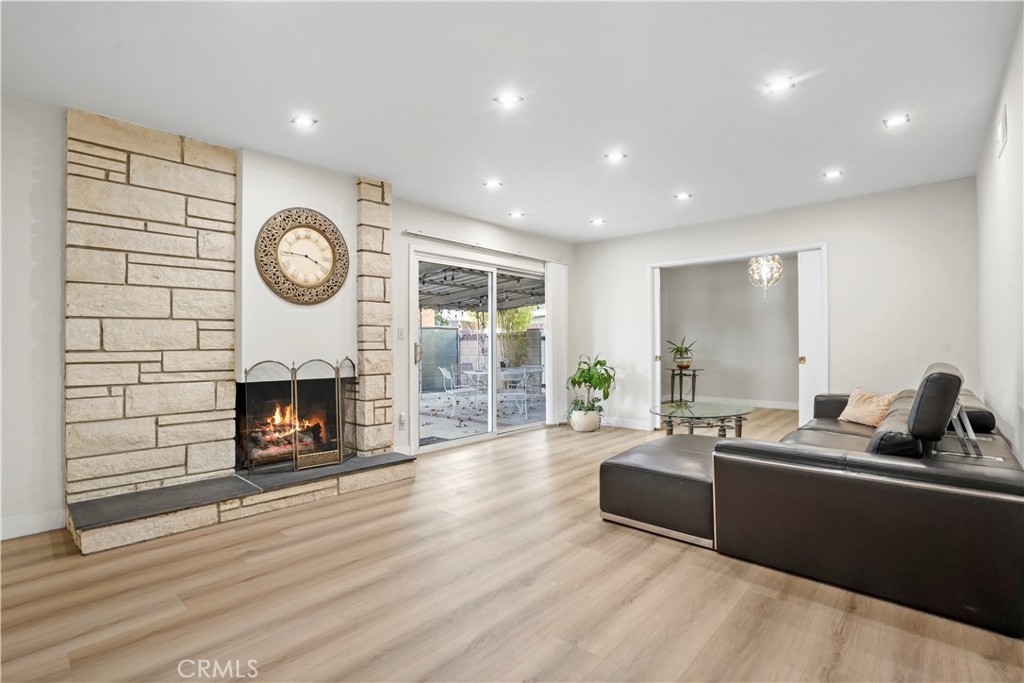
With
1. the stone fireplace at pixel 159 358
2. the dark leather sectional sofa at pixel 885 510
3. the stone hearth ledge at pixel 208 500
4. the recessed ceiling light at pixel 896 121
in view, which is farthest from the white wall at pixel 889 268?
the stone fireplace at pixel 159 358

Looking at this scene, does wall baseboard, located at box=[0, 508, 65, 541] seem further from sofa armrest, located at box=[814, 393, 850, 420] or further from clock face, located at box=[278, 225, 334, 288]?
sofa armrest, located at box=[814, 393, 850, 420]

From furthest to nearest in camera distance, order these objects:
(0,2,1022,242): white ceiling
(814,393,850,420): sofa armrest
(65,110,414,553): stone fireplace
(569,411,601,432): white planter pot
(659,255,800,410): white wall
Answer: (659,255,800,410): white wall, (569,411,601,432): white planter pot, (814,393,850,420): sofa armrest, (65,110,414,553): stone fireplace, (0,2,1022,242): white ceiling

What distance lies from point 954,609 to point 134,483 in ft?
14.6

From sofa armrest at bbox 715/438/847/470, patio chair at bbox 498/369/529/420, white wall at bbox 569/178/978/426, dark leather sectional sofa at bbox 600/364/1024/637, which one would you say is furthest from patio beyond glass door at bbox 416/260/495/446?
sofa armrest at bbox 715/438/847/470

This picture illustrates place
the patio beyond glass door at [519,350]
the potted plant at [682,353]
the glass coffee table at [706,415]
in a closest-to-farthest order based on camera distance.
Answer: the glass coffee table at [706,415]
the patio beyond glass door at [519,350]
the potted plant at [682,353]

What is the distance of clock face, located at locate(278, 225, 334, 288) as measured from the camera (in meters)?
3.82

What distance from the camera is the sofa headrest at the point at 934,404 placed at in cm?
205

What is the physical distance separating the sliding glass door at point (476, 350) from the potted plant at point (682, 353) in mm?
3058

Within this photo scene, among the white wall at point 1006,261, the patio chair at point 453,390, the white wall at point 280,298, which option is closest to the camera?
the white wall at point 1006,261

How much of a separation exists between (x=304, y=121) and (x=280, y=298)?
1.34 meters

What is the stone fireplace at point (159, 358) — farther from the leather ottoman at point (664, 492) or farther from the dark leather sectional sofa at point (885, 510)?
the dark leather sectional sofa at point (885, 510)

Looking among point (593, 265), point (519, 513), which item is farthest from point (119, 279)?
point (593, 265)

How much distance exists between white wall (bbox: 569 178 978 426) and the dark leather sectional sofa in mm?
1880

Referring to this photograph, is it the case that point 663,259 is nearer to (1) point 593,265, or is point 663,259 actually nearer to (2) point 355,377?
(1) point 593,265
